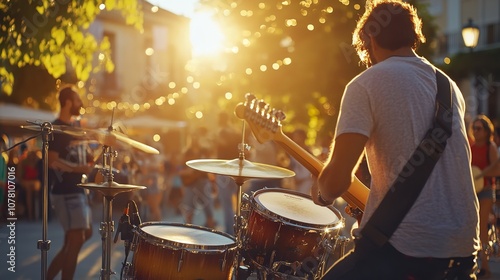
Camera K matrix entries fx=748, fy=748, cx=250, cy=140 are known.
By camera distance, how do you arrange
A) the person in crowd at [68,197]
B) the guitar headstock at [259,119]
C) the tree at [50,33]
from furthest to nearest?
the tree at [50,33], the person in crowd at [68,197], the guitar headstock at [259,119]

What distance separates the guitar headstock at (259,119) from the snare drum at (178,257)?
4.74ft

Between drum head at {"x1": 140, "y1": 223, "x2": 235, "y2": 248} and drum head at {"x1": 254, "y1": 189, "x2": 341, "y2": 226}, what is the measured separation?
38 centimetres

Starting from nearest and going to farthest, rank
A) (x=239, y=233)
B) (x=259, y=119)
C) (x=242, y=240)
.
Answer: (x=259, y=119), (x=242, y=240), (x=239, y=233)

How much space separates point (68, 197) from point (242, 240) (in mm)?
1883

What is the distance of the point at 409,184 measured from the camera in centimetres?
279

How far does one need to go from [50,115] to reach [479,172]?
43.7ft

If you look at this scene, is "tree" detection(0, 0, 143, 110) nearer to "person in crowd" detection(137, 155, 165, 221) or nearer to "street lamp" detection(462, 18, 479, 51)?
"person in crowd" detection(137, 155, 165, 221)

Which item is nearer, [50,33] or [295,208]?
[295,208]

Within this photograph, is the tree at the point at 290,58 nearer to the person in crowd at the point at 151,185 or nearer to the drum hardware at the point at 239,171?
the person in crowd at the point at 151,185

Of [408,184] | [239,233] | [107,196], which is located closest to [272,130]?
[408,184]

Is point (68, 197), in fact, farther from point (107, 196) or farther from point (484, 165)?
point (484, 165)

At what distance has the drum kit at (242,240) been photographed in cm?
488

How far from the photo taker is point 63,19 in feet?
24.9

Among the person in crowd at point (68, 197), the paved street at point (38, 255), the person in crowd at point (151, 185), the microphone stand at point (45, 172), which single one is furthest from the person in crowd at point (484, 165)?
the person in crowd at point (151, 185)
